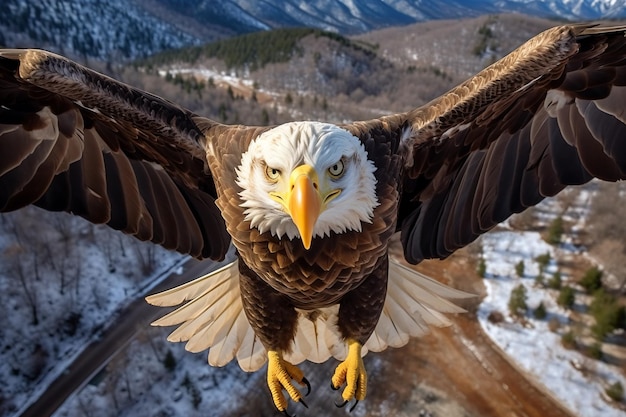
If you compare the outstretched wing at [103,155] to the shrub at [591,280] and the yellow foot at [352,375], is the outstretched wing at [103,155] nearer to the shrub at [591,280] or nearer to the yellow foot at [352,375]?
the yellow foot at [352,375]

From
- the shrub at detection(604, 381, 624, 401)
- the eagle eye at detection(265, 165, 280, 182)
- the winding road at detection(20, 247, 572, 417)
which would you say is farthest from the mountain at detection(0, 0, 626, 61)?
the eagle eye at detection(265, 165, 280, 182)

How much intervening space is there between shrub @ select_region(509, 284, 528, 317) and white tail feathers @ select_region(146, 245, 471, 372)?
11.3m

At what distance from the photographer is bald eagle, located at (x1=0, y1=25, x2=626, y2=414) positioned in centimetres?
172

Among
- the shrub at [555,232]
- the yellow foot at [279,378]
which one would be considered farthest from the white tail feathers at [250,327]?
the shrub at [555,232]

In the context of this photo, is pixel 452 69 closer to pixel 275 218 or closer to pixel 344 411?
pixel 344 411

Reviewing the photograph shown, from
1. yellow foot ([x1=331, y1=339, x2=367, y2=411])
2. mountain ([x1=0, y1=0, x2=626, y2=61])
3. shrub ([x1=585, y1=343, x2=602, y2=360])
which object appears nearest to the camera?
yellow foot ([x1=331, y1=339, x2=367, y2=411])

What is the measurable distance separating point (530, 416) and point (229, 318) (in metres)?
10.1

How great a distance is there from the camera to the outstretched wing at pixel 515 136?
1.82 meters

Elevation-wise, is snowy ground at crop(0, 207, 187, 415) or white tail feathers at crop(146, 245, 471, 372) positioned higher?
white tail feathers at crop(146, 245, 471, 372)

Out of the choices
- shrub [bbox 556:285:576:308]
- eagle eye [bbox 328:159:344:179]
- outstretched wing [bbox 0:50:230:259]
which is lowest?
shrub [bbox 556:285:576:308]

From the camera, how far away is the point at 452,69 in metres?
41.1

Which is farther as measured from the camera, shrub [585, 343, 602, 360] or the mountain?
the mountain

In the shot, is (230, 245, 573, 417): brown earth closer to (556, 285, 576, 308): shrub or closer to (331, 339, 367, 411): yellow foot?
(556, 285, 576, 308): shrub

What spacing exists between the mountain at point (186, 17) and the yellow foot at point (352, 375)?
22.8m
